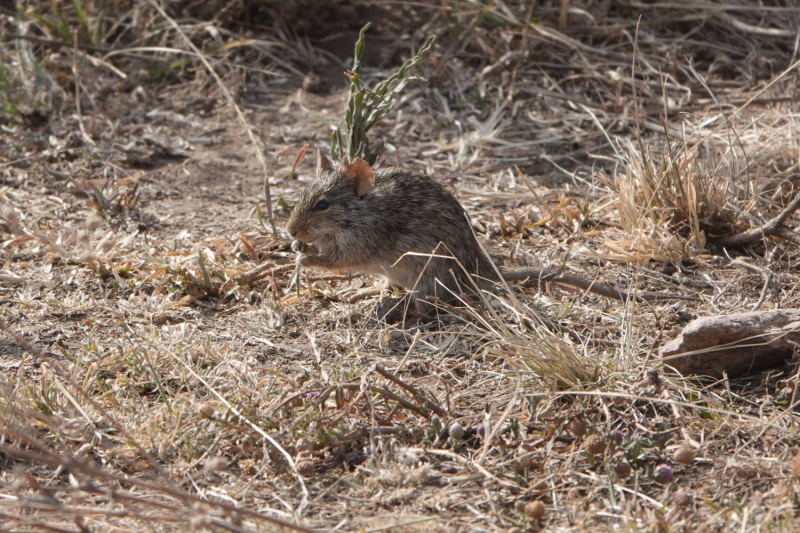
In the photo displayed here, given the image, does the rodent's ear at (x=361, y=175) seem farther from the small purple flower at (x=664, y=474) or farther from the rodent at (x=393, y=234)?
the small purple flower at (x=664, y=474)

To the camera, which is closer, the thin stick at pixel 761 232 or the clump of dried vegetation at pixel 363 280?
the clump of dried vegetation at pixel 363 280

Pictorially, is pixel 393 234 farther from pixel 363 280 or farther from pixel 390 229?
pixel 363 280

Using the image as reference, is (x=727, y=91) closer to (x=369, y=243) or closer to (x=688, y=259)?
(x=688, y=259)

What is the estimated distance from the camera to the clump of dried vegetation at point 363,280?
322cm

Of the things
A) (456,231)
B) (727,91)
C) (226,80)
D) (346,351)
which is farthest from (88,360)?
(727,91)

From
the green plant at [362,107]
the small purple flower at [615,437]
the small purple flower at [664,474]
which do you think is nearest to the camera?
the small purple flower at [664,474]

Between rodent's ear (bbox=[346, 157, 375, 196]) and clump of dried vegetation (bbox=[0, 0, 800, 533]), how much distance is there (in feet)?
2.05

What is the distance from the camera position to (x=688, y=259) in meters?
5.02

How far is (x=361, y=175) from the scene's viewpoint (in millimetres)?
4828

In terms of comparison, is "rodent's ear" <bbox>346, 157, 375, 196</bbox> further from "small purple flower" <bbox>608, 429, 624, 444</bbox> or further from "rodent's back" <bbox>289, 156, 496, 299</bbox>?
"small purple flower" <bbox>608, 429, 624, 444</bbox>

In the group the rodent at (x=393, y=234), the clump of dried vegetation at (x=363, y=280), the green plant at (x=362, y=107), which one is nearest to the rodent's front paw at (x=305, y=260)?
the rodent at (x=393, y=234)

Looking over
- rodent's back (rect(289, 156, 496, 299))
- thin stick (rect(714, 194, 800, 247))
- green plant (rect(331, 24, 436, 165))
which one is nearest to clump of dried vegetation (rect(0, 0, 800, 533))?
thin stick (rect(714, 194, 800, 247))

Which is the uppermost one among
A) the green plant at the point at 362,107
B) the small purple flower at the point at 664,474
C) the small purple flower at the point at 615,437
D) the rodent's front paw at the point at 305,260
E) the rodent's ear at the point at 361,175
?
the green plant at the point at 362,107

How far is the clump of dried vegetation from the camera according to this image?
3.22 m
